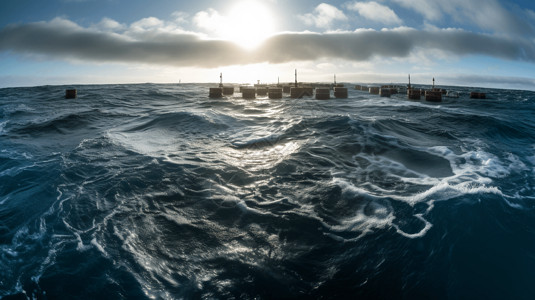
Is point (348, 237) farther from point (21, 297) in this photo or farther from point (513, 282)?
point (21, 297)

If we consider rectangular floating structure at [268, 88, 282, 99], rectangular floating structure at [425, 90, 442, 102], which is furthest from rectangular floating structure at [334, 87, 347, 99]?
rectangular floating structure at [425, 90, 442, 102]

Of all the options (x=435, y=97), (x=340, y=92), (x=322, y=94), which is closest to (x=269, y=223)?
(x=322, y=94)

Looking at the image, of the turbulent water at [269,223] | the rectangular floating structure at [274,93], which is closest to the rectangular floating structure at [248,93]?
the rectangular floating structure at [274,93]

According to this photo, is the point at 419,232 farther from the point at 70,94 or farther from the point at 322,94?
the point at 70,94

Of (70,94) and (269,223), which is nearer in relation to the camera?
(269,223)

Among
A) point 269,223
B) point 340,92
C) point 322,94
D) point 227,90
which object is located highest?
point 227,90

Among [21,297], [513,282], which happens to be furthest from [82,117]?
[513,282]

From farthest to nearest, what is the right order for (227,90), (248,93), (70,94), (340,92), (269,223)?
(227,90), (340,92), (70,94), (248,93), (269,223)

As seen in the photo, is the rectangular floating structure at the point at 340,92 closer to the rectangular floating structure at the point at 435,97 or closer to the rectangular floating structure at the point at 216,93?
the rectangular floating structure at the point at 435,97
